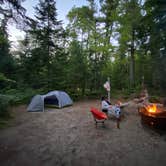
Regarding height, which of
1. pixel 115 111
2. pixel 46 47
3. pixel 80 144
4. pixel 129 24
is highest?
pixel 129 24

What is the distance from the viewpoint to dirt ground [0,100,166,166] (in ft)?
13.9

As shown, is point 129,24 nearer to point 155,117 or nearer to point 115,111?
point 115,111

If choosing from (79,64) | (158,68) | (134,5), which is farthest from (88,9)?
(158,68)

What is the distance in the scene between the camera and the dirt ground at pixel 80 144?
4223 mm

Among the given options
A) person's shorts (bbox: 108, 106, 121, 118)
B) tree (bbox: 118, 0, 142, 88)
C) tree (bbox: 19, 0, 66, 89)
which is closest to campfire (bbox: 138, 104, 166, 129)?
person's shorts (bbox: 108, 106, 121, 118)

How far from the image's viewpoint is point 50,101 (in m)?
11.2

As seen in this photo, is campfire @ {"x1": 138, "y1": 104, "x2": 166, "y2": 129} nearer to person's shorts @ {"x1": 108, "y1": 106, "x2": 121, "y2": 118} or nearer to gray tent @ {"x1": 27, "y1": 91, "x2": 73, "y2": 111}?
person's shorts @ {"x1": 108, "y1": 106, "x2": 121, "y2": 118}

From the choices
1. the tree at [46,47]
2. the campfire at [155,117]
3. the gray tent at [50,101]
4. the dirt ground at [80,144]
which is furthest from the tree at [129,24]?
the dirt ground at [80,144]

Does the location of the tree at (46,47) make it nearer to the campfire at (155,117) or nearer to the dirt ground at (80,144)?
the dirt ground at (80,144)

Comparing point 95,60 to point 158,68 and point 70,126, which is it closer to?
point 158,68

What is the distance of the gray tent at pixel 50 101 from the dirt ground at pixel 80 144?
218cm

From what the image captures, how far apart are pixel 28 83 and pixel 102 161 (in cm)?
1163

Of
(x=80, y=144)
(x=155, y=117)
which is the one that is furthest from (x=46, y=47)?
(x=155, y=117)

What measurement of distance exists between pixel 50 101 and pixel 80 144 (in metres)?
6.49
